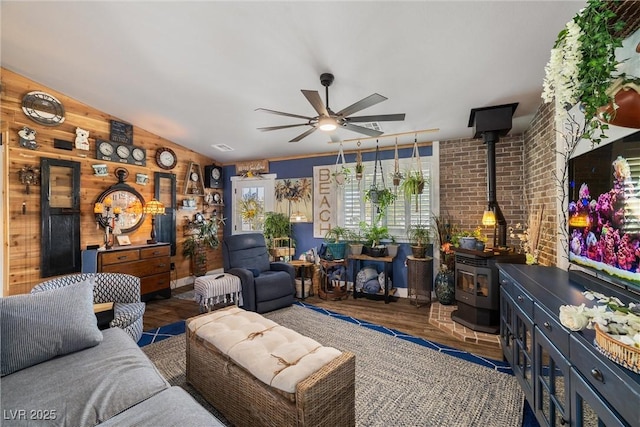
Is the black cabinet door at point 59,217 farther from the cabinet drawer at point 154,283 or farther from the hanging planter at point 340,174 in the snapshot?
the hanging planter at point 340,174

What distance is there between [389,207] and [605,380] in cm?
367

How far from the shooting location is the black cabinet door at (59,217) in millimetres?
3562

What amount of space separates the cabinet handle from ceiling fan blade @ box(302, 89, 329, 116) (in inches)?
83.2

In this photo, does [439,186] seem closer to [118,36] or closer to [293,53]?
[293,53]

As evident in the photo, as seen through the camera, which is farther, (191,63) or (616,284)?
(191,63)

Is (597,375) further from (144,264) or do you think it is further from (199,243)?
(199,243)

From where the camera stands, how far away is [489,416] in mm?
1806

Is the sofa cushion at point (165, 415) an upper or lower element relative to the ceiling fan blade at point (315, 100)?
lower

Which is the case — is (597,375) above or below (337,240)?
below

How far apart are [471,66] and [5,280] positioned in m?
5.72

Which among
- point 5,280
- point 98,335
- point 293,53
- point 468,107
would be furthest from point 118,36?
point 468,107

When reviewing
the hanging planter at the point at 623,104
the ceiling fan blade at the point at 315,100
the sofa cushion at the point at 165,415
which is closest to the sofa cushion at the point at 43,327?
the sofa cushion at the point at 165,415

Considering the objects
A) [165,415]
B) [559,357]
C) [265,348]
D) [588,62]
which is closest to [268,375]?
[265,348]

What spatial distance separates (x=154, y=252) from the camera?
4301 millimetres
